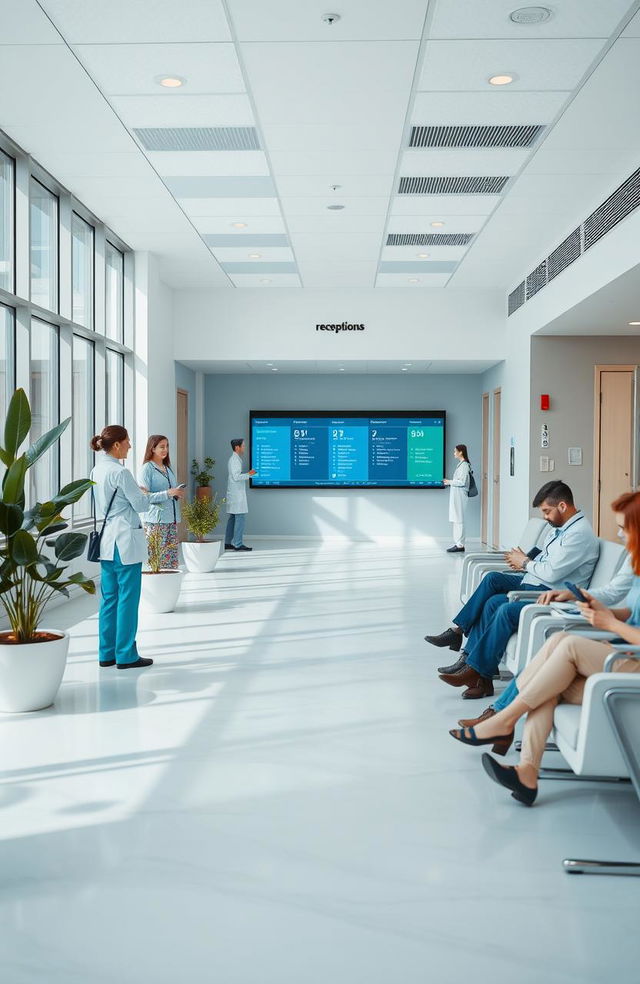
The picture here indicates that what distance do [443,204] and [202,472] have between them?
6394mm

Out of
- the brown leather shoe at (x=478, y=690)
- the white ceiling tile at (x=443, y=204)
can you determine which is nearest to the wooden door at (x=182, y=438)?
the white ceiling tile at (x=443, y=204)

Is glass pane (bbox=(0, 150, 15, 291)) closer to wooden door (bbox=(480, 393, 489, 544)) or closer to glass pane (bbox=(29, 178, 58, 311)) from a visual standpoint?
glass pane (bbox=(29, 178, 58, 311))

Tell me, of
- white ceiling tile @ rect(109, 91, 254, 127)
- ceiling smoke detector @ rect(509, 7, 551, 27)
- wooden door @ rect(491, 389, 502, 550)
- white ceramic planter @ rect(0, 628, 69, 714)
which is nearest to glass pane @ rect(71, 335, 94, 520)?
white ceiling tile @ rect(109, 91, 254, 127)

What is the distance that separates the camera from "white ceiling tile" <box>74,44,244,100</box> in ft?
15.6

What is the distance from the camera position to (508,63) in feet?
16.0

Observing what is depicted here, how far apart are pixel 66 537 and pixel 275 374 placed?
9100mm

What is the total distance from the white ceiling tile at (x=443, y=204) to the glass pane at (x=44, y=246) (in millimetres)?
3007

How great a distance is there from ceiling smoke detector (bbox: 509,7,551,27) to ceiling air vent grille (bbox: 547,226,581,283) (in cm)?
361

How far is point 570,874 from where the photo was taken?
8.64 ft

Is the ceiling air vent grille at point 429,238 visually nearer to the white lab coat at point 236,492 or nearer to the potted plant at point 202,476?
the white lab coat at point 236,492

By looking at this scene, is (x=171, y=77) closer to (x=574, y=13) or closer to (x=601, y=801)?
(x=574, y=13)

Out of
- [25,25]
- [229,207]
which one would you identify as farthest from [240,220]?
[25,25]

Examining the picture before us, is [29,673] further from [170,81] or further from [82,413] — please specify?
[82,413]

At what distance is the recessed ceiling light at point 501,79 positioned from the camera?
5.04 meters
